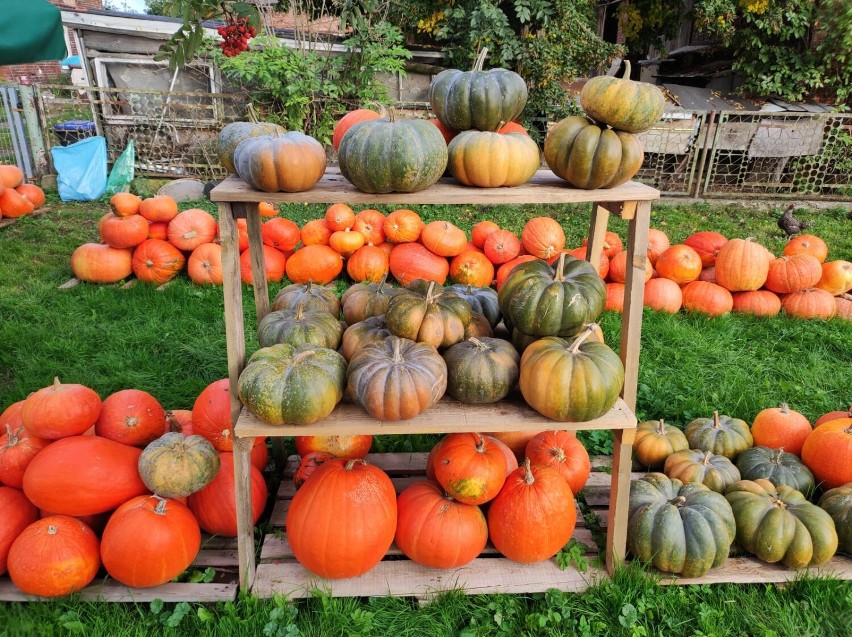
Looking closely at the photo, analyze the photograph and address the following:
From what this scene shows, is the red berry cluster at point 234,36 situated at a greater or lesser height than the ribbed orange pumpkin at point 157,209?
greater

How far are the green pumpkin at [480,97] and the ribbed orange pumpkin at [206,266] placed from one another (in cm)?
393

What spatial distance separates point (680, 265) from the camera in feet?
17.8

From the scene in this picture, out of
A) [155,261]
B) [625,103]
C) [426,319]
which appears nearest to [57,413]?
[426,319]

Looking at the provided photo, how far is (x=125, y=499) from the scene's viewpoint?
2590 mm

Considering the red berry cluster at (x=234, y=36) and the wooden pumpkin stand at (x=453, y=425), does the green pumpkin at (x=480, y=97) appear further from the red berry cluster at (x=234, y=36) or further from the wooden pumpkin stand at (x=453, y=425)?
the red berry cluster at (x=234, y=36)

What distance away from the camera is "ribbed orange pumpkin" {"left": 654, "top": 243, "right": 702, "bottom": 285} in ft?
17.8

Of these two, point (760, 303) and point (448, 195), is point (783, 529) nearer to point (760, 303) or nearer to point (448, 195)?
point (448, 195)

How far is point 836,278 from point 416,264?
370 centimetres

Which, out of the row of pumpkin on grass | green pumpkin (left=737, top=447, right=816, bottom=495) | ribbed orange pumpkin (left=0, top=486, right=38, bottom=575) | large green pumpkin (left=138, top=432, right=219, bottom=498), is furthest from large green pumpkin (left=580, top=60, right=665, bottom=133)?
the row of pumpkin on grass

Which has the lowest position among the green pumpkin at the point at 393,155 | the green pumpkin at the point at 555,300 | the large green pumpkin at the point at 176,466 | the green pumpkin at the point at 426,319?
the large green pumpkin at the point at 176,466

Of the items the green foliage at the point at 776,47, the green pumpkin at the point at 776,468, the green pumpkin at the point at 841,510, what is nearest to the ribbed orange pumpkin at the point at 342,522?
the green pumpkin at the point at 776,468

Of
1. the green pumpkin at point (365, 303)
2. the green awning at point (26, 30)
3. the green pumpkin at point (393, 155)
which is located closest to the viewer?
the green pumpkin at point (393, 155)

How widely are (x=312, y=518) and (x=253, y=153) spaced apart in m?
1.46

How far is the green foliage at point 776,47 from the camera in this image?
1020 cm
